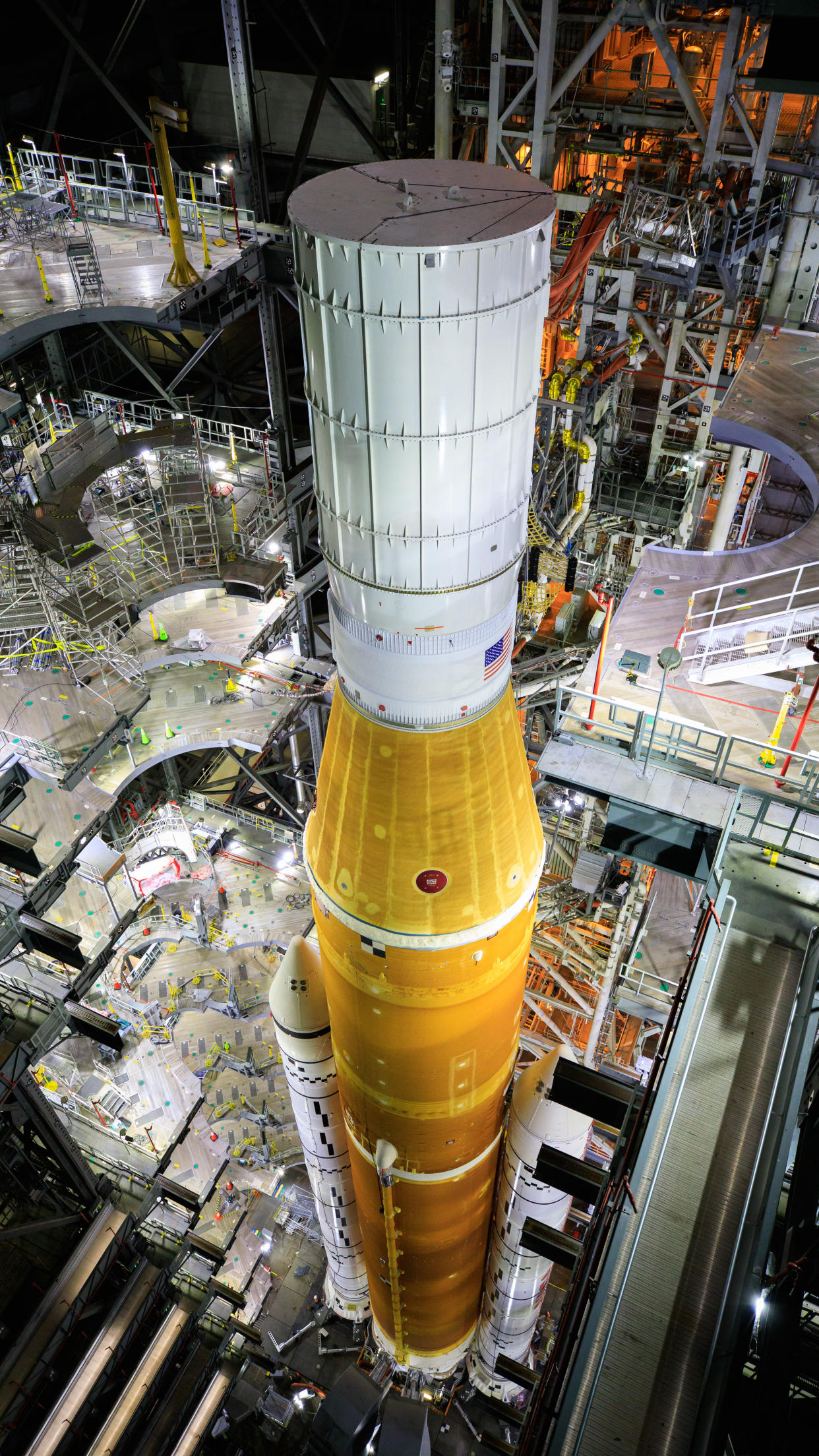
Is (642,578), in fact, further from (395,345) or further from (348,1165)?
(348,1165)

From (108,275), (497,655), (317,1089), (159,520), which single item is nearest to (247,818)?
(159,520)

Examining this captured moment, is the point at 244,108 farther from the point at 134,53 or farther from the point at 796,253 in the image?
the point at 134,53

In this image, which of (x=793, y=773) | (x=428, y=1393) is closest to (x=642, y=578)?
(x=793, y=773)

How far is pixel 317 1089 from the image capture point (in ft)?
64.5

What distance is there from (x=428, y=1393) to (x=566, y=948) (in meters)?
11.6

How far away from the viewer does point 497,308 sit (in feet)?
31.3

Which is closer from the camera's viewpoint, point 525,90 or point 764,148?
point 764,148

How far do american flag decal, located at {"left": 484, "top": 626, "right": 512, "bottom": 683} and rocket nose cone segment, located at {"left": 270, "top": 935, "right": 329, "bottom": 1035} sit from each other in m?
8.60

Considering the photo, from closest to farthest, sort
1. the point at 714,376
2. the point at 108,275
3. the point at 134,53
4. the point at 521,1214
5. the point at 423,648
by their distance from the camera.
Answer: the point at 423,648 → the point at 521,1214 → the point at 714,376 → the point at 108,275 → the point at 134,53

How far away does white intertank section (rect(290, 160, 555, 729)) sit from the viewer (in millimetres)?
9258

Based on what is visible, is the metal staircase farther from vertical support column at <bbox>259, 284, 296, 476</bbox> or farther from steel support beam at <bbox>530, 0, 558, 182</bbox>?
steel support beam at <bbox>530, 0, 558, 182</bbox>

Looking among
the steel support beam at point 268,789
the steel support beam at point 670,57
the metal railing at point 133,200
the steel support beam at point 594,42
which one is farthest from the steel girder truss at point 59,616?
the steel support beam at point 670,57

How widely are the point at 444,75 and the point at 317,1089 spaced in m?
20.5

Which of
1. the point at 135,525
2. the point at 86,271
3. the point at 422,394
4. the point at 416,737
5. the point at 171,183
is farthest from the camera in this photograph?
the point at 135,525
